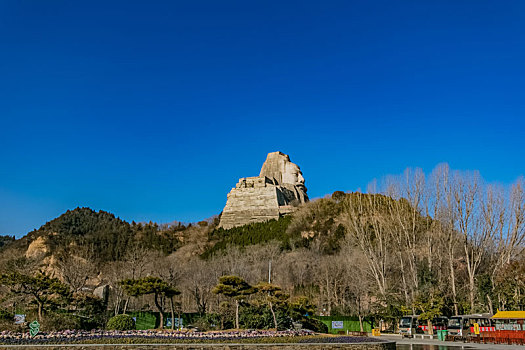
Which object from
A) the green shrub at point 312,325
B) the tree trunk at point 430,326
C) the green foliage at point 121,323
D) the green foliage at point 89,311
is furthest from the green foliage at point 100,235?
the tree trunk at point 430,326

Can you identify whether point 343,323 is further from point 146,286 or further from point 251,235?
point 251,235

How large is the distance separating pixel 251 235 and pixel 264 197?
Result: 17828 millimetres

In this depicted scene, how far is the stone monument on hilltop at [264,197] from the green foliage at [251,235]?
5.10 m

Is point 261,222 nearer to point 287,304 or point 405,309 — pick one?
point 405,309

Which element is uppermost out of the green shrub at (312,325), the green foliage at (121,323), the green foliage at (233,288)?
the green foliage at (233,288)

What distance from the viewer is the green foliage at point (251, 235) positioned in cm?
6912

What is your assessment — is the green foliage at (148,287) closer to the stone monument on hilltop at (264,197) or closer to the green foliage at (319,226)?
the green foliage at (319,226)

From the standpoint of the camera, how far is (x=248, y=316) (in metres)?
26.4

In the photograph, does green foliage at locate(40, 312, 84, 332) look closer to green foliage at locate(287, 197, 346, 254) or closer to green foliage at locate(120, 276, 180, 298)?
green foliage at locate(120, 276, 180, 298)

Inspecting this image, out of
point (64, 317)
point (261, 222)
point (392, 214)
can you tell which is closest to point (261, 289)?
point (64, 317)

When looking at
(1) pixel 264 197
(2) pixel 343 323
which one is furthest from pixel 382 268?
(1) pixel 264 197

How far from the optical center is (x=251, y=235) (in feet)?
240

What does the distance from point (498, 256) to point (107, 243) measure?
6445cm

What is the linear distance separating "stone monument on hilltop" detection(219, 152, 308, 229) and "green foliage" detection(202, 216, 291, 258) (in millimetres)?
5098
